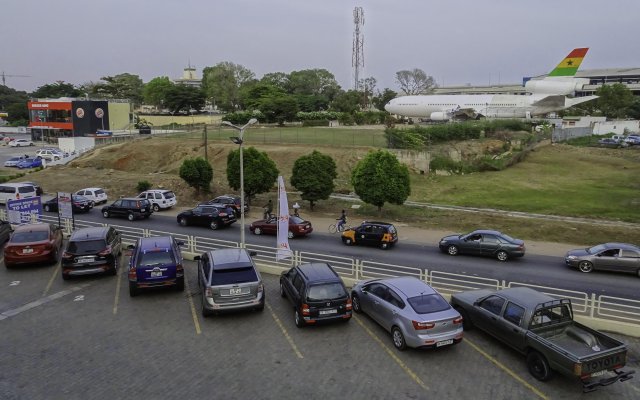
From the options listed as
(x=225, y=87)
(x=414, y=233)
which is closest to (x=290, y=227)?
(x=414, y=233)

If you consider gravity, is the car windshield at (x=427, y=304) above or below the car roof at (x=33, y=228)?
below

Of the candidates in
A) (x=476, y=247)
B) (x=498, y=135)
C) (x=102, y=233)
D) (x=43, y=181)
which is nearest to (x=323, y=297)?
(x=102, y=233)

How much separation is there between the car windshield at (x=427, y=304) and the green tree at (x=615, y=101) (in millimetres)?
115017

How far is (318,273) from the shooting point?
1351 cm

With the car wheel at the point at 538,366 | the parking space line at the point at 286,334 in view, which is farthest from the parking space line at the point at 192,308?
the car wheel at the point at 538,366

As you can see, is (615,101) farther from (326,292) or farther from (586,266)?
(326,292)

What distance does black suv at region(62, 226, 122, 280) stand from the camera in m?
16.4

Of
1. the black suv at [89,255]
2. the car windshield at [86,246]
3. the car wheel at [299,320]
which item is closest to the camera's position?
the car wheel at [299,320]

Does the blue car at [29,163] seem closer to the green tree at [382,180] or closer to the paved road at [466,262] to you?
the paved road at [466,262]

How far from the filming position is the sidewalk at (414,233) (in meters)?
24.8

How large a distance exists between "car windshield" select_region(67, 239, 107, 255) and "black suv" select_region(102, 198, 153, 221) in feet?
48.7

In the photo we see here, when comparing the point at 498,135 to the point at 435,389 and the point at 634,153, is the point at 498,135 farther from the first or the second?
the point at 435,389

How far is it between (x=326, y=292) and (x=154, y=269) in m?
5.51

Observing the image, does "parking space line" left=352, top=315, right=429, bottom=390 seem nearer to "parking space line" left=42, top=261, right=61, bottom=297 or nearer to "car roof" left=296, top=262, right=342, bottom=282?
"car roof" left=296, top=262, right=342, bottom=282
